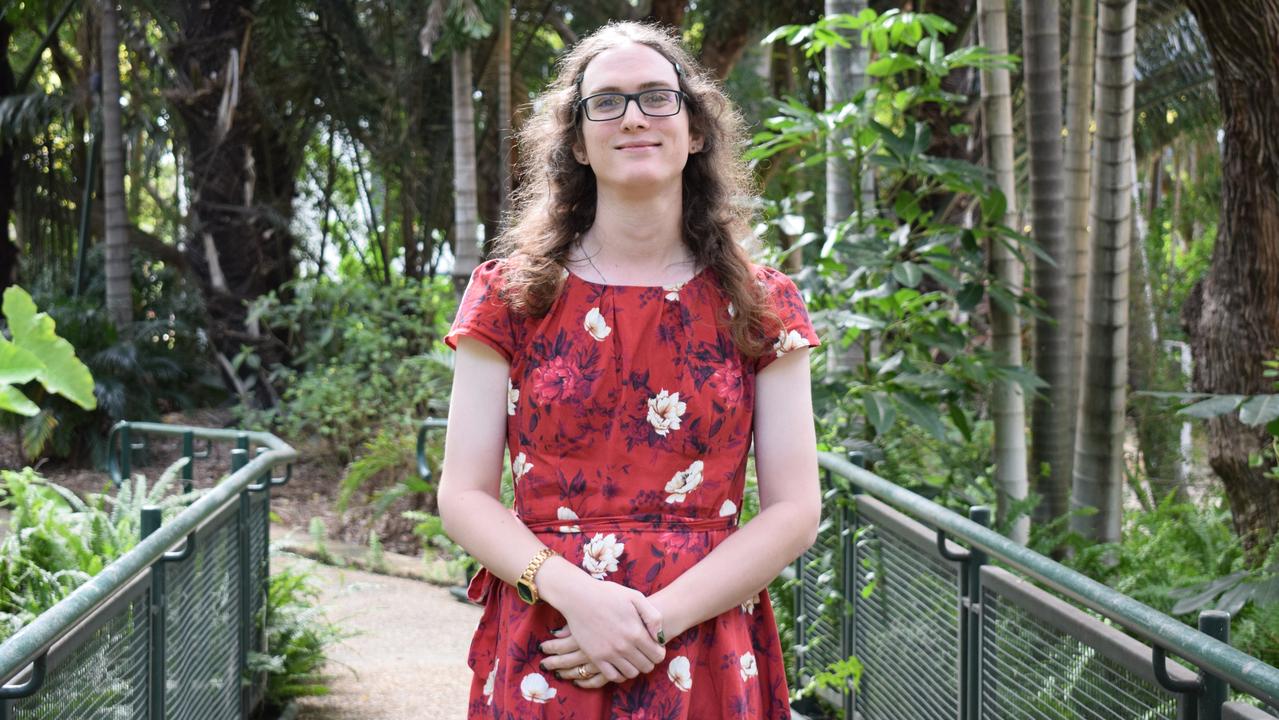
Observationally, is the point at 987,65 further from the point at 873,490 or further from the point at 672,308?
the point at 672,308

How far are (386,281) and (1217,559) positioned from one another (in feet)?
35.1

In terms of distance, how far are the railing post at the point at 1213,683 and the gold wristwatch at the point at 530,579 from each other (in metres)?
0.97

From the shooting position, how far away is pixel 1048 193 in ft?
18.2

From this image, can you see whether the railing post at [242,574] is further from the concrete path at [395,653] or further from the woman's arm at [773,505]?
the woman's arm at [773,505]

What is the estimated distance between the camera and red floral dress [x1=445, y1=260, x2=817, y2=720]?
2.03m

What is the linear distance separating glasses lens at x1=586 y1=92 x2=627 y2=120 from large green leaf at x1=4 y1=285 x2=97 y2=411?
2.97 meters

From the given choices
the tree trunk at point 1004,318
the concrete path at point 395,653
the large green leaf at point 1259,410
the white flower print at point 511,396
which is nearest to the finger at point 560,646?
the white flower print at point 511,396

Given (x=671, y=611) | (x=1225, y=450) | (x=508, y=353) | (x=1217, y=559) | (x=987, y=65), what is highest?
(x=987, y=65)

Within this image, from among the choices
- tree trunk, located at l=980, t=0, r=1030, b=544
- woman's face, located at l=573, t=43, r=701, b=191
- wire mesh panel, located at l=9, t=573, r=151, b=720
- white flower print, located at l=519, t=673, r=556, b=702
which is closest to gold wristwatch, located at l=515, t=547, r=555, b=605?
white flower print, located at l=519, t=673, r=556, b=702

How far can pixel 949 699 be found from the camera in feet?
10.7

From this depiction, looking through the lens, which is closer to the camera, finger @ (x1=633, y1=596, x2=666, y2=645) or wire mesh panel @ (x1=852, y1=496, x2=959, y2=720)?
finger @ (x1=633, y1=596, x2=666, y2=645)

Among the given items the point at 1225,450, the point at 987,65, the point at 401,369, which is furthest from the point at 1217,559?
the point at 401,369

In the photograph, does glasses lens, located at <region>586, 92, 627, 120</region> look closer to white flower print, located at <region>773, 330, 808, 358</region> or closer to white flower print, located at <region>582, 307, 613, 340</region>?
white flower print, located at <region>582, 307, 613, 340</region>

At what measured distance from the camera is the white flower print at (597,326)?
211cm
